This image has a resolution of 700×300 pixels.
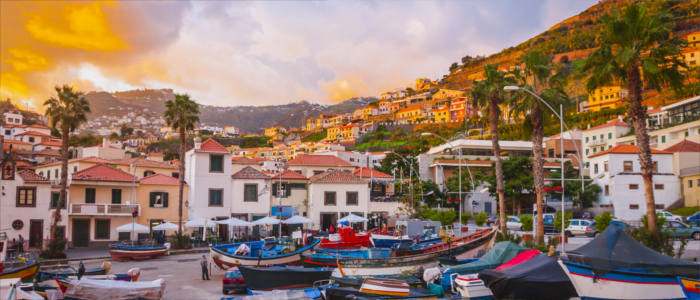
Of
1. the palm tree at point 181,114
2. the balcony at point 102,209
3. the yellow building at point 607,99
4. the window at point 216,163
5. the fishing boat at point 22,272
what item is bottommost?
the fishing boat at point 22,272

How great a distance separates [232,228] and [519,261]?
115ft

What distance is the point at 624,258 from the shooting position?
14516 mm

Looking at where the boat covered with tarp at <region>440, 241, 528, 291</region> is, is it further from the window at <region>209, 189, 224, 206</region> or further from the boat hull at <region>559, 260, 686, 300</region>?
the window at <region>209, 189, 224, 206</region>

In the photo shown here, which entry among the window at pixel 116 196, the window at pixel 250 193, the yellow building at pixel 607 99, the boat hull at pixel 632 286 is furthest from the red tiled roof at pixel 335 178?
the yellow building at pixel 607 99

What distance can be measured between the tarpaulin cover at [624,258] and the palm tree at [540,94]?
14.2 metres

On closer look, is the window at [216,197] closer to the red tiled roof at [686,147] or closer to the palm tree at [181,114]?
the palm tree at [181,114]

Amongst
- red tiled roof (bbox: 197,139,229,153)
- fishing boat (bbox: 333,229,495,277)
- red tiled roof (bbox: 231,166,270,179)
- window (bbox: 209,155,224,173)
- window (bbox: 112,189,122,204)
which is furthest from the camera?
red tiled roof (bbox: 231,166,270,179)

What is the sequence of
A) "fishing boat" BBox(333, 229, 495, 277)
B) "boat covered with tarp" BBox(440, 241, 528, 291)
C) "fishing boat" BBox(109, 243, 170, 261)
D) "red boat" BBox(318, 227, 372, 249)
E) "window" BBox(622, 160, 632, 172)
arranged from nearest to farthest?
"boat covered with tarp" BBox(440, 241, 528, 291), "fishing boat" BBox(333, 229, 495, 277), "red boat" BBox(318, 227, 372, 249), "fishing boat" BBox(109, 243, 170, 261), "window" BBox(622, 160, 632, 172)

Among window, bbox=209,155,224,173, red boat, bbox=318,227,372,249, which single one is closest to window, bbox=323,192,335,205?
window, bbox=209,155,224,173

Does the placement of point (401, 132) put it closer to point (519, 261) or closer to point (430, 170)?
point (430, 170)

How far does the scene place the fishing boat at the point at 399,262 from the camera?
22672mm

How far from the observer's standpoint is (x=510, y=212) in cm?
6494

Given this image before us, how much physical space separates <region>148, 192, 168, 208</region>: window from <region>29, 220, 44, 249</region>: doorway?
28.7 feet

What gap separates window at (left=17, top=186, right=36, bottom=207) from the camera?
130 feet
